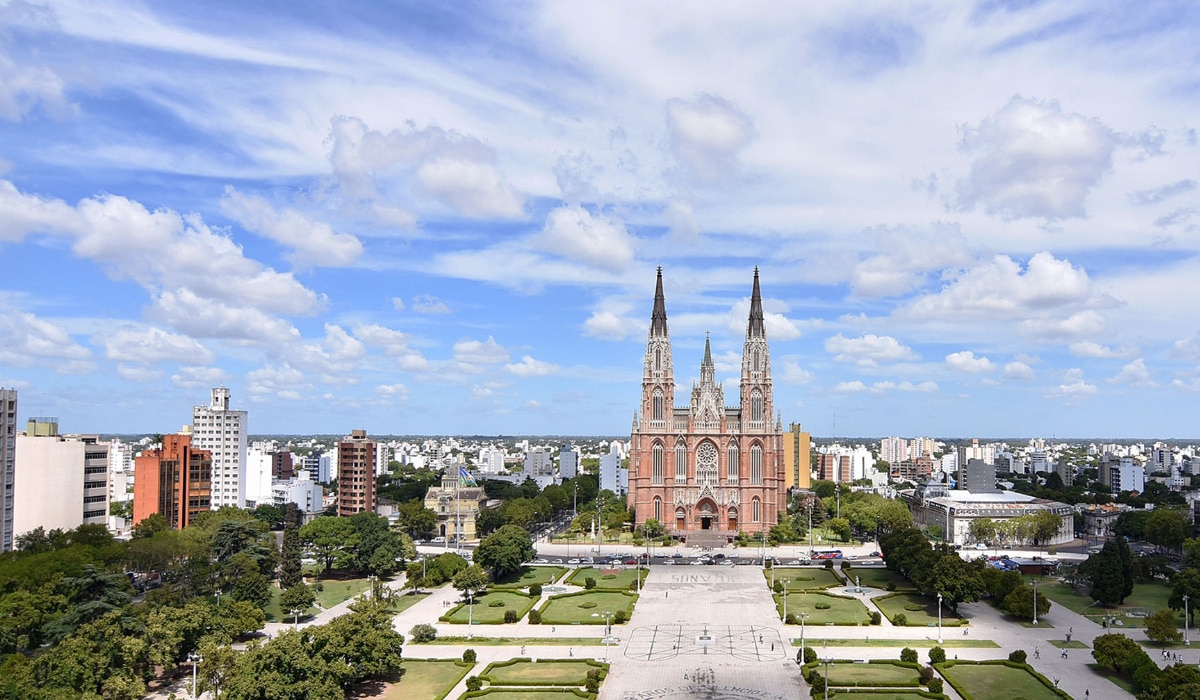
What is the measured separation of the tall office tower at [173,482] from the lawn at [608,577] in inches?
1994

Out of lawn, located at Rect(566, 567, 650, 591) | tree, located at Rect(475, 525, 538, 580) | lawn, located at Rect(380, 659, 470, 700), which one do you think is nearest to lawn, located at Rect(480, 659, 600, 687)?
lawn, located at Rect(380, 659, 470, 700)

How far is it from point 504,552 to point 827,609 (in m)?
31.4

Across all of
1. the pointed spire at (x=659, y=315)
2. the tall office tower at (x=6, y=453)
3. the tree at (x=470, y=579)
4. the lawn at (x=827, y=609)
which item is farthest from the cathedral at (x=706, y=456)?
the tall office tower at (x=6, y=453)

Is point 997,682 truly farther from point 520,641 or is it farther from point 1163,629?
point 520,641

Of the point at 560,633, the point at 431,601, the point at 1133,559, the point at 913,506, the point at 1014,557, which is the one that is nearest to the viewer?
the point at 560,633

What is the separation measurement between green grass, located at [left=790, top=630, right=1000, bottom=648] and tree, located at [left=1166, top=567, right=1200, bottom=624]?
17.7m

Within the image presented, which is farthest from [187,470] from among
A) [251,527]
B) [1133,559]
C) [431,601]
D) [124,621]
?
[1133,559]

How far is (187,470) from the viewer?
116 metres

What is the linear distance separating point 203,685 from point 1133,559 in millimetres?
88432

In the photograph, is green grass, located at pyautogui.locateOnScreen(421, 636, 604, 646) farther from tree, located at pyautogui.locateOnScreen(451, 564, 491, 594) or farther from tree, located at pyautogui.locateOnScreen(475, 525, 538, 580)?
tree, located at pyautogui.locateOnScreen(475, 525, 538, 580)

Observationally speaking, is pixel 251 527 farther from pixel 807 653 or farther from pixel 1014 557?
pixel 1014 557

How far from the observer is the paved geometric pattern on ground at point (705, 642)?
2530 inches

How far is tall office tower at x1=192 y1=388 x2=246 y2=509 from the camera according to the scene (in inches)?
5871

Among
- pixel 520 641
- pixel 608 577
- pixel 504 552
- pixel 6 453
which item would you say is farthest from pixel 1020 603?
pixel 6 453
